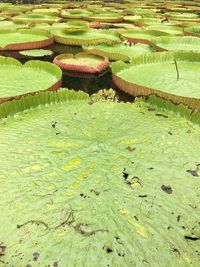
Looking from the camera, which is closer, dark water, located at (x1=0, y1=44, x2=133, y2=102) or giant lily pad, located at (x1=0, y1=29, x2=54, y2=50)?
dark water, located at (x1=0, y1=44, x2=133, y2=102)

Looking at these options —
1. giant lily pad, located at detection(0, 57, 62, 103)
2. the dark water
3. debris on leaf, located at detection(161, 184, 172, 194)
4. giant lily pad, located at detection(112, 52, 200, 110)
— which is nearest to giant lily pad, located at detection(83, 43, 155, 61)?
the dark water

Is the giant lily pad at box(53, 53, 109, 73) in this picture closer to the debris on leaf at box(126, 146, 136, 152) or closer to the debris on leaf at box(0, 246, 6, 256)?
the debris on leaf at box(126, 146, 136, 152)

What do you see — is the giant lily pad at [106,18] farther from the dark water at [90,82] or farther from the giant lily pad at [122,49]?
the dark water at [90,82]

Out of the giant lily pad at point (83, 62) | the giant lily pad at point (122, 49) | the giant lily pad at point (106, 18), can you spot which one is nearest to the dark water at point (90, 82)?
the giant lily pad at point (83, 62)

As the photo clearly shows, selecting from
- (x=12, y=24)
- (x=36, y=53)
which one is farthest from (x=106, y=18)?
(x=36, y=53)

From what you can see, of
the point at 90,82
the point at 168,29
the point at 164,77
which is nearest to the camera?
the point at 164,77

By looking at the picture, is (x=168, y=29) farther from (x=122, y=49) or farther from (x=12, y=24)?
(x=12, y=24)
